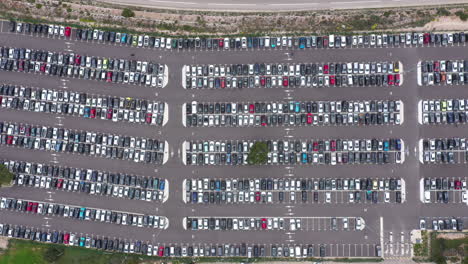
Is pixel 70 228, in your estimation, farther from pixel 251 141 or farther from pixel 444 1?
pixel 444 1

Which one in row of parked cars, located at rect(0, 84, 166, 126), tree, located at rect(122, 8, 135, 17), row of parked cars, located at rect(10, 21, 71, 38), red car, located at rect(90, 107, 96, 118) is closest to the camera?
tree, located at rect(122, 8, 135, 17)

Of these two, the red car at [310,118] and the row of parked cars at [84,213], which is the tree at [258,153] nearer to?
the red car at [310,118]

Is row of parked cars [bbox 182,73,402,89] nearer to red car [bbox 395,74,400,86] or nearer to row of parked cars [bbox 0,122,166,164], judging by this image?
red car [bbox 395,74,400,86]

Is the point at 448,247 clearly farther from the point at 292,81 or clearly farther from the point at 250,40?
the point at 250,40

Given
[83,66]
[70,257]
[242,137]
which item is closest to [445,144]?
[242,137]

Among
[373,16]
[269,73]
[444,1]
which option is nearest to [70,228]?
[269,73]

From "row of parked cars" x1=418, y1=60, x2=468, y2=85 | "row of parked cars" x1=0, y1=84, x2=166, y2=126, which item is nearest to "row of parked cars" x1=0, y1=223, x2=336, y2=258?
"row of parked cars" x1=0, y1=84, x2=166, y2=126
